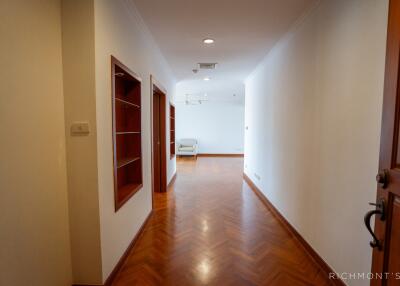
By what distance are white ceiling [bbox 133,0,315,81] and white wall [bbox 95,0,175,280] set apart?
0.27 metres

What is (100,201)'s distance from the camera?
5.63 ft

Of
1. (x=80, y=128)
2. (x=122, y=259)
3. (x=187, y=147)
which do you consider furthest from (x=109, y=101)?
(x=187, y=147)

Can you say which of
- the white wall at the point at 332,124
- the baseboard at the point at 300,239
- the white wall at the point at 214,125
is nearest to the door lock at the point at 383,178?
the white wall at the point at 332,124

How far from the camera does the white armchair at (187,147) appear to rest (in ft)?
31.8

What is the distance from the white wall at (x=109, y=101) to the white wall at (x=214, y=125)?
7625 millimetres

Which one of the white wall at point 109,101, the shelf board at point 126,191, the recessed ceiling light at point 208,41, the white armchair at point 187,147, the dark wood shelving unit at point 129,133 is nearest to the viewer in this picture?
the white wall at point 109,101

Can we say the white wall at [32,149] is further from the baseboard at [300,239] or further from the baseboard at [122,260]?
the baseboard at [300,239]

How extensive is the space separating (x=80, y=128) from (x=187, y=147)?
8.16 m

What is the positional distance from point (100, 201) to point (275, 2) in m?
2.43

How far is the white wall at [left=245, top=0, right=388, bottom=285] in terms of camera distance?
151 centimetres

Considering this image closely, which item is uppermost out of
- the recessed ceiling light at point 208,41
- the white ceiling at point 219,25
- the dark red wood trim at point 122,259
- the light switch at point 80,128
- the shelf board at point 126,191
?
the white ceiling at point 219,25

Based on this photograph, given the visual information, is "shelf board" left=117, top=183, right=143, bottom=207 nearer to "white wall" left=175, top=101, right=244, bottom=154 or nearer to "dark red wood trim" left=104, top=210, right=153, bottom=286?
"dark red wood trim" left=104, top=210, right=153, bottom=286

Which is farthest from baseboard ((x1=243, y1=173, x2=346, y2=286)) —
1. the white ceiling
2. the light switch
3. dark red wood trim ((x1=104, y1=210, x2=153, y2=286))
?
the white ceiling

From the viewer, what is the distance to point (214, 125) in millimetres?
10562
